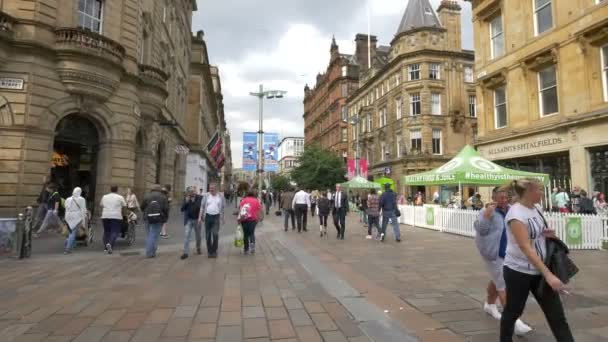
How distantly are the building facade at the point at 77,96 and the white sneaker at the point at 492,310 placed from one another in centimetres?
1434

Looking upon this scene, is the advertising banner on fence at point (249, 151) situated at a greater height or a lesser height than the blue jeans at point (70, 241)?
greater

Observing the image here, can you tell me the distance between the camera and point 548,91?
1641 centimetres

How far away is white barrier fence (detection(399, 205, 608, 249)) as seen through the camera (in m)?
9.82

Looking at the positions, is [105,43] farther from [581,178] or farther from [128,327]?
[581,178]

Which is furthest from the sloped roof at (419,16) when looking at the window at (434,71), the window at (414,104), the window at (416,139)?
the window at (416,139)

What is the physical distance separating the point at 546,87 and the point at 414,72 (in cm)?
2156

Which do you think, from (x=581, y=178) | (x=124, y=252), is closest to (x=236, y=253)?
(x=124, y=252)

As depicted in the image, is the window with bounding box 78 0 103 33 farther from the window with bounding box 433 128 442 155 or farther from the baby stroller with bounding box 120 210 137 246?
the window with bounding box 433 128 442 155

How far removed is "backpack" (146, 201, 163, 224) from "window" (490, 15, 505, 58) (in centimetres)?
1856

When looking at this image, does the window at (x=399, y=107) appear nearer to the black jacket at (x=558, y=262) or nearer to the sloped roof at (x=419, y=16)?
the sloped roof at (x=419, y=16)

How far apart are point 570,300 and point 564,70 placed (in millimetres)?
13966

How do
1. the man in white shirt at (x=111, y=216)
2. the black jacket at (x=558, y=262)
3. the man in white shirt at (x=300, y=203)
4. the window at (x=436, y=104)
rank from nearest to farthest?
the black jacket at (x=558, y=262)
the man in white shirt at (x=111, y=216)
the man in white shirt at (x=300, y=203)
the window at (x=436, y=104)

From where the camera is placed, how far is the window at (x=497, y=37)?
19058mm

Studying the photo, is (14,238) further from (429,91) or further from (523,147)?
(429,91)
